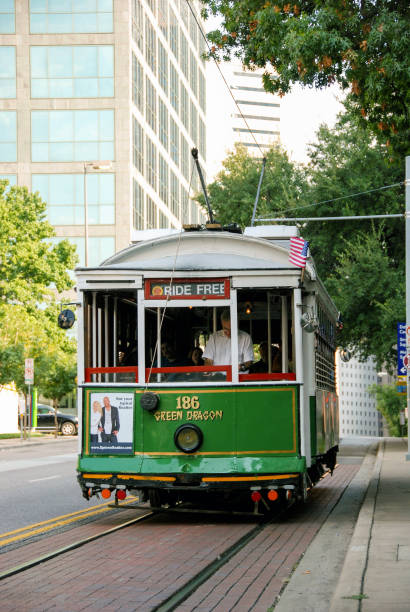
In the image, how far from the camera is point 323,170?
35.8m

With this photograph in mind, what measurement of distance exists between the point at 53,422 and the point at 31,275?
8.87 m

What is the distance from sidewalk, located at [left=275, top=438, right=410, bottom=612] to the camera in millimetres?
6691

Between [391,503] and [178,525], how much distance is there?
3.27 m

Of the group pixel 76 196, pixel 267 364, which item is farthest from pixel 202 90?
pixel 267 364

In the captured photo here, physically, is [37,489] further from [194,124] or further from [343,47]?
[194,124]

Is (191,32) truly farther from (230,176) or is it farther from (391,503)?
(391,503)

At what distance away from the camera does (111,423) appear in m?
11.5

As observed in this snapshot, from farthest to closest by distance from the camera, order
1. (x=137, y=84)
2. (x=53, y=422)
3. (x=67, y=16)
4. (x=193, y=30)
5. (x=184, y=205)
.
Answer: (x=193, y=30) < (x=184, y=205) < (x=137, y=84) < (x=67, y=16) < (x=53, y=422)

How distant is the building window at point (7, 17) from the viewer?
2446 inches

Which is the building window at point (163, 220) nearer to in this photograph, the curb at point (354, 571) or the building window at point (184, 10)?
the building window at point (184, 10)

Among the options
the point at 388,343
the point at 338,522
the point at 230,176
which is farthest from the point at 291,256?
the point at 230,176

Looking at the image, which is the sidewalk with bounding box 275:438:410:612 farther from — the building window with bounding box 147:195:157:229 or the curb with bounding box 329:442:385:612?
the building window with bounding box 147:195:157:229

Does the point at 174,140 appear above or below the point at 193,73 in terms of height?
below

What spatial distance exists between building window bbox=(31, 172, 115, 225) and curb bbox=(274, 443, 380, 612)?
48.0 meters
